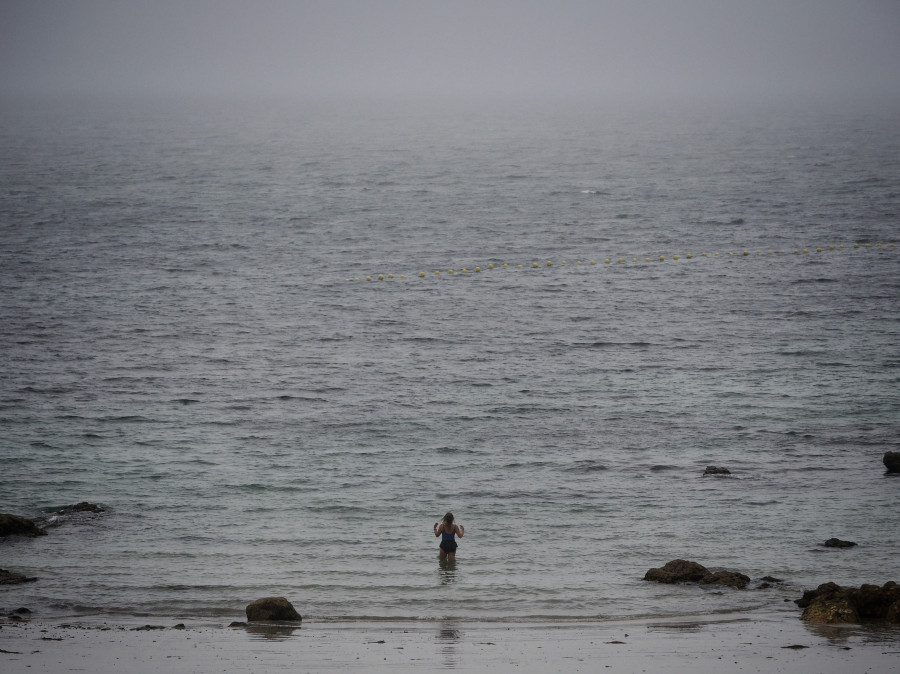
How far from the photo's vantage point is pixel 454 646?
70.4ft

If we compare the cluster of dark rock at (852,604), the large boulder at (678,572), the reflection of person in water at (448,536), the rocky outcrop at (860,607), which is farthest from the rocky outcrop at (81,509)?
the rocky outcrop at (860,607)

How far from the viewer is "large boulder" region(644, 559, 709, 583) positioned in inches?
1025

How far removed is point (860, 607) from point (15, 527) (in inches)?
882

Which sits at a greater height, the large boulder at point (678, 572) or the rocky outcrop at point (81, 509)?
the large boulder at point (678, 572)

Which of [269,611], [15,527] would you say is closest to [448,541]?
[269,611]

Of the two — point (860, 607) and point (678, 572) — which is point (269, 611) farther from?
point (860, 607)

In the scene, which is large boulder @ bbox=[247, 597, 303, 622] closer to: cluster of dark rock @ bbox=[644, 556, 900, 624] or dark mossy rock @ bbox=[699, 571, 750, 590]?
dark mossy rock @ bbox=[699, 571, 750, 590]

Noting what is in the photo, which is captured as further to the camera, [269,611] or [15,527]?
[15,527]

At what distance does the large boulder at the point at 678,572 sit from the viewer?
85.4 feet

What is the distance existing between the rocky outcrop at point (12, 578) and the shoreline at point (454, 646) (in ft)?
9.47

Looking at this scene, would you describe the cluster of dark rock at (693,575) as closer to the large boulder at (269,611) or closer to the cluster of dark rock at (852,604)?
the cluster of dark rock at (852,604)

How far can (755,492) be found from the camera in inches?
1309

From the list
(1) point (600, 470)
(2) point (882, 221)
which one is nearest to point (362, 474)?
(1) point (600, 470)

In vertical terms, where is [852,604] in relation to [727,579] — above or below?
above
